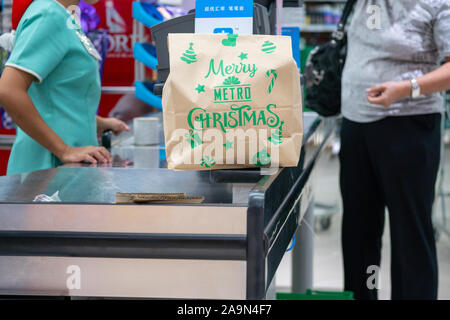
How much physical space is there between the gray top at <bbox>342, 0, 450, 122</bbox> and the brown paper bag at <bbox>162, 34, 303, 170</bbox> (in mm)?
1095

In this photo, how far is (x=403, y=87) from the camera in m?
2.07

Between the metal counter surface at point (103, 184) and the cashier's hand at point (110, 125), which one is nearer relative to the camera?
the metal counter surface at point (103, 184)

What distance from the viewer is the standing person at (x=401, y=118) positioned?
2143 millimetres

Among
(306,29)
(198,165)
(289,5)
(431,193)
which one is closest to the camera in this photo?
(198,165)

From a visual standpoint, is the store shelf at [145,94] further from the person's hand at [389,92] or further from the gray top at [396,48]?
the person's hand at [389,92]

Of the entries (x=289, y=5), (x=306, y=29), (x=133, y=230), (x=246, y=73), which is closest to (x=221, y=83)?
Result: (x=246, y=73)

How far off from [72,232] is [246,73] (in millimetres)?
448

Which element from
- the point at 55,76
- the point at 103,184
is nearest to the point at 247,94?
the point at 103,184

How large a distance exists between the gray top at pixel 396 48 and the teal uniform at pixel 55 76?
99 cm

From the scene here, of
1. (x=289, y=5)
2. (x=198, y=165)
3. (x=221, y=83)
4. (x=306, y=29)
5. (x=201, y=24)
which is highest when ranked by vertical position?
(x=306, y=29)

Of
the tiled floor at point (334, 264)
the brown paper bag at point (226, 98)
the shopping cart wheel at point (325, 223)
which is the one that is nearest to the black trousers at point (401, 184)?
the tiled floor at point (334, 264)

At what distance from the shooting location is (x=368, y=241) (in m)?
2.58

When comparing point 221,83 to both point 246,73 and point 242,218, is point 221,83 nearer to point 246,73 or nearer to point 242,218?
point 246,73

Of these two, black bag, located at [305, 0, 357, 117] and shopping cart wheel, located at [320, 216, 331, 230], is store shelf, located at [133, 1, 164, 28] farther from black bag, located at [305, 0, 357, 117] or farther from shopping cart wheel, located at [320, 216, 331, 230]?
shopping cart wheel, located at [320, 216, 331, 230]
